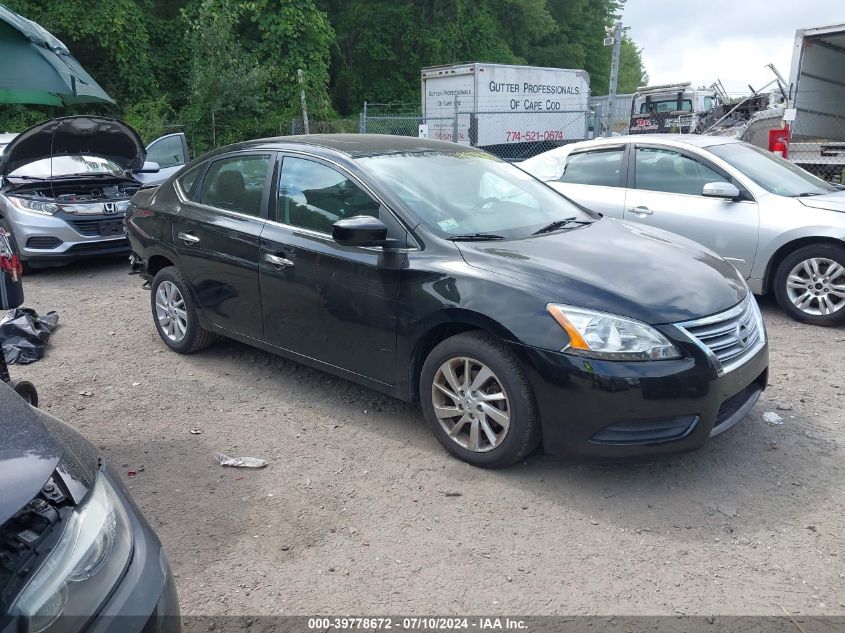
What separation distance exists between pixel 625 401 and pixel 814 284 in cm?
376

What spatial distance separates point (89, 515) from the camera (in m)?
1.97

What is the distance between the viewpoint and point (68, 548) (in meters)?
1.83

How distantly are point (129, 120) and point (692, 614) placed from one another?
1879 centimetres

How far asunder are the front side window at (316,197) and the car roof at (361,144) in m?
0.18

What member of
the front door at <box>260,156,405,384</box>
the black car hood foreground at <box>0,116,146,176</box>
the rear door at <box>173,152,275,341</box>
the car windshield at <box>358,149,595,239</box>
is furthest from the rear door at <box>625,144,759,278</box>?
the black car hood foreground at <box>0,116,146,176</box>

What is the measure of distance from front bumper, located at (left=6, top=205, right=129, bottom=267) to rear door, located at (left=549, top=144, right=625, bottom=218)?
17.4 feet

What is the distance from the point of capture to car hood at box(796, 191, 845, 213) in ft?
19.8

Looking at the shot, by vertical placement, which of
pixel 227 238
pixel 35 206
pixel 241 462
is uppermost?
pixel 227 238

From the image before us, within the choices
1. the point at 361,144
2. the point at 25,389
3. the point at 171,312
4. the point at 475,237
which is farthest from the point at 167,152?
the point at 475,237

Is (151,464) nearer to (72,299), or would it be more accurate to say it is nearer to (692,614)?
(692,614)

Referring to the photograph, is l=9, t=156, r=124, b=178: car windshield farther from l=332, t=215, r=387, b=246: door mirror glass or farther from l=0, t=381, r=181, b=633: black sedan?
l=0, t=381, r=181, b=633: black sedan

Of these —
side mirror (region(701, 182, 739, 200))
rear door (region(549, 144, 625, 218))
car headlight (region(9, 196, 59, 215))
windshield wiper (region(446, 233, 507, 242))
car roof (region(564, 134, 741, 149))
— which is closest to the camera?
windshield wiper (region(446, 233, 507, 242))

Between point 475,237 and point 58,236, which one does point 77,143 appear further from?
point 475,237

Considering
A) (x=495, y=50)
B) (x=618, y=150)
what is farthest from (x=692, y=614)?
(x=495, y=50)
